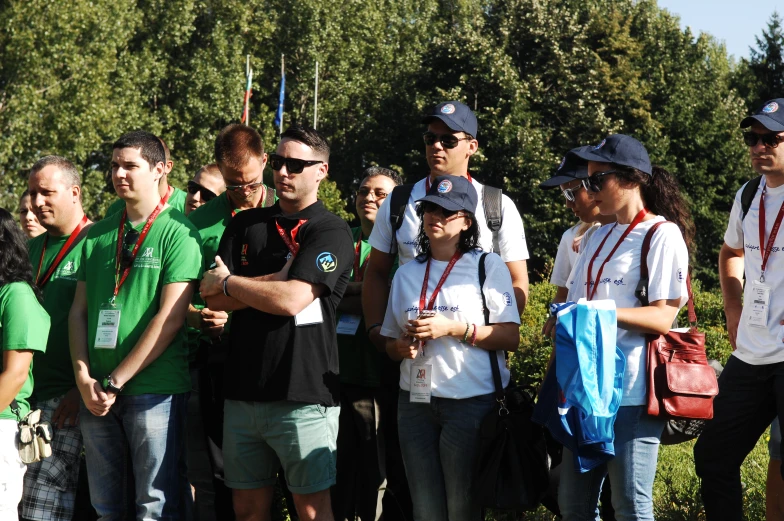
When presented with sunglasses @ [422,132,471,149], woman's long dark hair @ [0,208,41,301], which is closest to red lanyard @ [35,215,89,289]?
woman's long dark hair @ [0,208,41,301]

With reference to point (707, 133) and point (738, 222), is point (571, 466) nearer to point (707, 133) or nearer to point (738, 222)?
point (738, 222)

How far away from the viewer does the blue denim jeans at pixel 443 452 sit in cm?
447

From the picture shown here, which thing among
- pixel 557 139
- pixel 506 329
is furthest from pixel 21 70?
pixel 506 329

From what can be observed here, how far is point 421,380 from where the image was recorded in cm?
452

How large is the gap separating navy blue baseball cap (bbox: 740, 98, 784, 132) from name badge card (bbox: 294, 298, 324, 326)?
2.32m

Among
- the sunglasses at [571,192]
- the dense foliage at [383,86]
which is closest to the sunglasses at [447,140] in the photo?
the sunglasses at [571,192]

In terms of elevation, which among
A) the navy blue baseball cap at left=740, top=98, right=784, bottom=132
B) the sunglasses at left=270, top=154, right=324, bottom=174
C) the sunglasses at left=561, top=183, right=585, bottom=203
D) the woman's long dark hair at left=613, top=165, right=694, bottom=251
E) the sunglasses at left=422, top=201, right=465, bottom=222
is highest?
the navy blue baseball cap at left=740, top=98, right=784, bottom=132

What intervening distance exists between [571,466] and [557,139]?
30.2 metres

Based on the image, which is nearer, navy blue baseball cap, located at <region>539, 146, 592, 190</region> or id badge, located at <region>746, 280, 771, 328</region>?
id badge, located at <region>746, 280, 771, 328</region>

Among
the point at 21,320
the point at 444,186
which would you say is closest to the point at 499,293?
the point at 444,186

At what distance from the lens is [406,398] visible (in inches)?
183

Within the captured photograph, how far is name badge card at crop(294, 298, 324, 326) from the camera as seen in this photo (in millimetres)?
4625

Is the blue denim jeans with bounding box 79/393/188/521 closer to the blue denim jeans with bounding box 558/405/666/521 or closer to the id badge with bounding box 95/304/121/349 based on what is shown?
the id badge with bounding box 95/304/121/349

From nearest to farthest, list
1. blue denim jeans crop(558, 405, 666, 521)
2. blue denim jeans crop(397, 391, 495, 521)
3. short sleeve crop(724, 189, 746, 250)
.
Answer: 1. blue denim jeans crop(558, 405, 666, 521)
2. blue denim jeans crop(397, 391, 495, 521)
3. short sleeve crop(724, 189, 746, 250)
